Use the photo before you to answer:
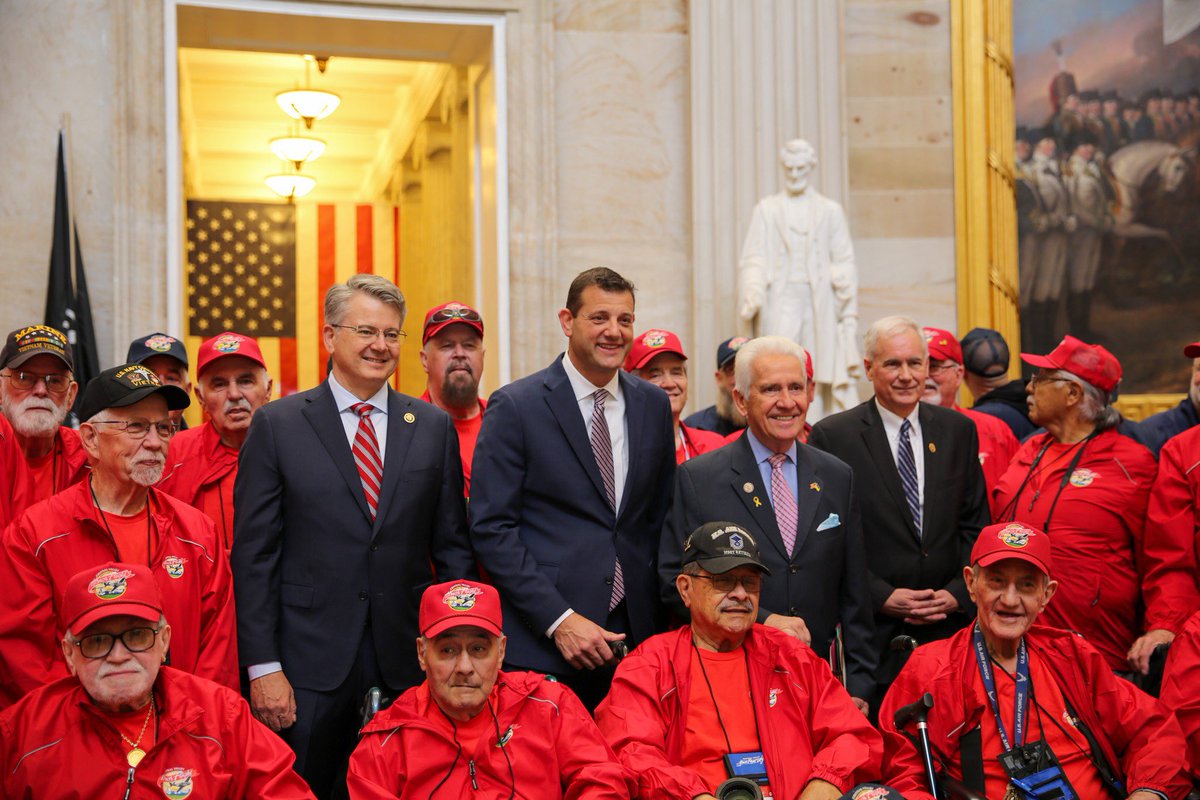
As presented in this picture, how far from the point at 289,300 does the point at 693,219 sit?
699 centimetres

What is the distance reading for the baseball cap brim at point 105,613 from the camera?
4.12m

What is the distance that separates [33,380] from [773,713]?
2.83 metres

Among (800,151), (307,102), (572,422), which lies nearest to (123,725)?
(572,422)

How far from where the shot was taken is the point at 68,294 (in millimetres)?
8422

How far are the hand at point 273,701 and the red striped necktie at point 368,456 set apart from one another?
0.64 m

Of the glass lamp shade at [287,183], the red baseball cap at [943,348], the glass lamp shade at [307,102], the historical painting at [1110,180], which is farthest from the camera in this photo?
the glass lamp shade at [287,183]

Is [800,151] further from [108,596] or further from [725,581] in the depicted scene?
[108,596]

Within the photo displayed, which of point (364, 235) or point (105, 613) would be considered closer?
point (105, 613)

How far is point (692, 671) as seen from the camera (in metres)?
4.82

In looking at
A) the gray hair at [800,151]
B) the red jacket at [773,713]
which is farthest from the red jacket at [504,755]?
the gray hair at [800,151]

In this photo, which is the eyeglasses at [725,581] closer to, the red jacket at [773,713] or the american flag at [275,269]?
the red jacket at [773,713]

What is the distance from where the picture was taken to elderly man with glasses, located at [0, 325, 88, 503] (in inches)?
204

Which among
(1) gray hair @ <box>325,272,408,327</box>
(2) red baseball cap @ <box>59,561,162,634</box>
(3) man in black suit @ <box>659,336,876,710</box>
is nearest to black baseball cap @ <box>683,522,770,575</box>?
(3) man in black suit @ <box>659,336,876,710</box>

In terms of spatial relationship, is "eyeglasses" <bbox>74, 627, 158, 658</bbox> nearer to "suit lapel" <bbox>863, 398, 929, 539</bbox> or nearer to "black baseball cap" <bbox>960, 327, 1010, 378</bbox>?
"suit lapel" <bbox>863, 398, 929, 539</bbox>
